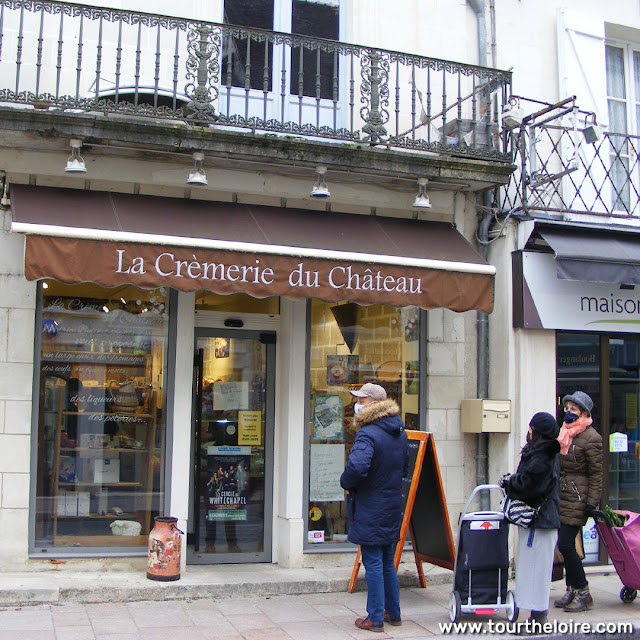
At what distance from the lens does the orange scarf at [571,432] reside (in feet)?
23.1

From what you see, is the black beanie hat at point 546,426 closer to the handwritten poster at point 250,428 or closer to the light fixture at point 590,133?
the handwritten poster at point 250,428

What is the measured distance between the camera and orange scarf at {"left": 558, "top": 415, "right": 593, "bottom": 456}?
7047 millimetres

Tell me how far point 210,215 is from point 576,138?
4269 mm

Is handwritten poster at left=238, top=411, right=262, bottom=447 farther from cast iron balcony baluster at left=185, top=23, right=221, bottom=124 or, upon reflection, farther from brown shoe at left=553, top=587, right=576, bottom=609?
brown shoe at left=553, top=587, right=576, bottom=609

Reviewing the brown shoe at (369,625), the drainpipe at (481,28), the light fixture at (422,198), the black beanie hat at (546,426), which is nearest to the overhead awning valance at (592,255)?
the light fixture at (422,198)

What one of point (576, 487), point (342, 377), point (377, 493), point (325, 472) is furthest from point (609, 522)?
point (342, 377)

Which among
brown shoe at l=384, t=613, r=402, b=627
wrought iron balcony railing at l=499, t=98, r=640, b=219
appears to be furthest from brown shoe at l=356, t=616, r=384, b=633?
wrought iron balcony railing at l=499, t=98, r=640, b=219

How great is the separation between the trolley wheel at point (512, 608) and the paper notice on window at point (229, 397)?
11.1 ft

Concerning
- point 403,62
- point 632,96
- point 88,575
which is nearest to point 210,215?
point 403,62

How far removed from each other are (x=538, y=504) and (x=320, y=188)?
3501mm

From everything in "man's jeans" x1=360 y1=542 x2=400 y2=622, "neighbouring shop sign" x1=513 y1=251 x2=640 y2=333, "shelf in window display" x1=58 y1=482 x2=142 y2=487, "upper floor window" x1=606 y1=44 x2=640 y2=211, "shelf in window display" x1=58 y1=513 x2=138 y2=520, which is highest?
"upper floor window" x1=606 y1=44 x2=640 y2=211

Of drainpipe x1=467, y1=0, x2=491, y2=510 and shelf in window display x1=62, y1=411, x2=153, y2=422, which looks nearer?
shelf in window display x1=62, y1=411, x2=153, y2=422

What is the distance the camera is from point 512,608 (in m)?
6.36

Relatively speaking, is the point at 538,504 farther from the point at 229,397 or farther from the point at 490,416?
the point at 229,397
